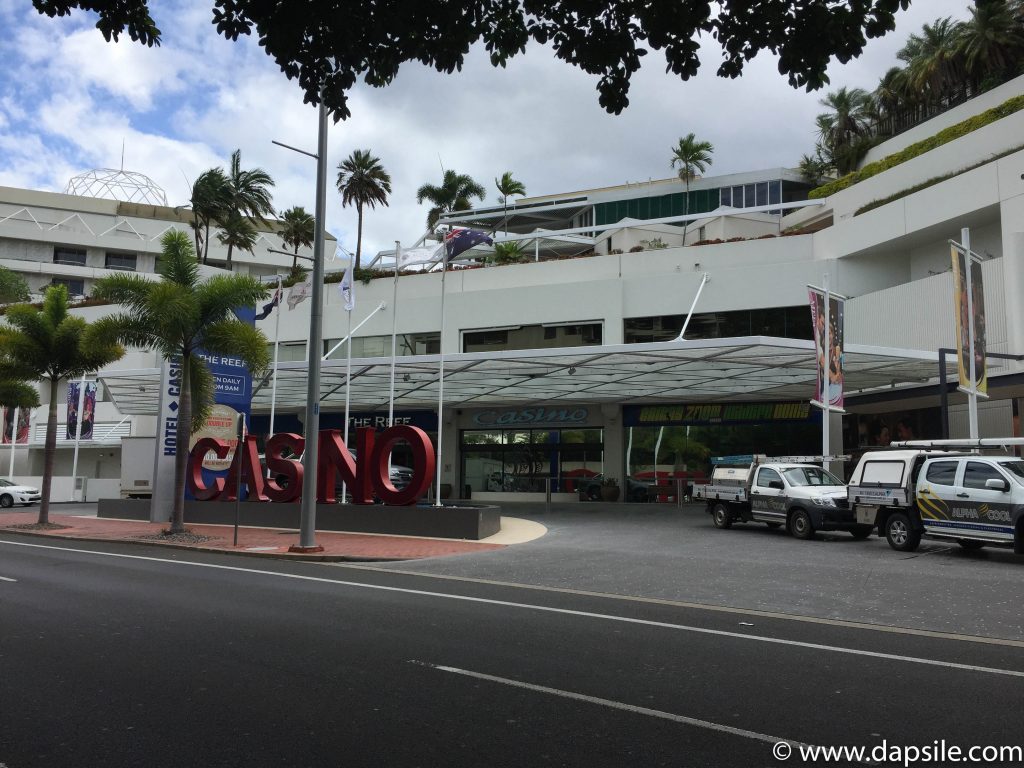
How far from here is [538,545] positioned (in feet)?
61.4

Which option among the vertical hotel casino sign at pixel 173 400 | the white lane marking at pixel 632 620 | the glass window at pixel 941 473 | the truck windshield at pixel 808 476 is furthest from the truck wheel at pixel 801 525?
the vertical hotel casino sign at pixel 173 400

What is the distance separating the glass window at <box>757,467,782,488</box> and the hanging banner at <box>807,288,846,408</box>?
2.36 m

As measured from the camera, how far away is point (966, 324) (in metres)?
19.9

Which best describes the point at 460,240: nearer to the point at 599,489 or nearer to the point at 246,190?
the point at 599,489

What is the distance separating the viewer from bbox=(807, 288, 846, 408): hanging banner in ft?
69.8

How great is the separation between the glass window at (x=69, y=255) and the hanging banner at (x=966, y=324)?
240 feet

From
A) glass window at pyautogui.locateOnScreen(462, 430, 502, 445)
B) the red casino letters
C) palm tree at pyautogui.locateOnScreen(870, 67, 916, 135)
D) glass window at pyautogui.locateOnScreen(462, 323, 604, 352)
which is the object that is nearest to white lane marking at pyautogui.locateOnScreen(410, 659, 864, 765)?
the red casino letters

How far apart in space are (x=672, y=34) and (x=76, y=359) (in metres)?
25.0

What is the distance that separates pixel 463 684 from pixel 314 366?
11.8 meters

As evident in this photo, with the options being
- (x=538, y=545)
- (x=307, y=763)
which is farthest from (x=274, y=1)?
(x=538, y=545)

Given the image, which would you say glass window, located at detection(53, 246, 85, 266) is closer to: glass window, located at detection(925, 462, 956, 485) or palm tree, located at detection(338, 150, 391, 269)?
palm tree, located at detection(338, 150, 391, 269)

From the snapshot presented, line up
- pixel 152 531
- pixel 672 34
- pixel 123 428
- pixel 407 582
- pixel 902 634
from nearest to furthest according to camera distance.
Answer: pixel 672 34, pixel 902 634, pixel 407 582, pixel 152 531, pixel 123 428

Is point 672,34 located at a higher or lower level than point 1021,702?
higher

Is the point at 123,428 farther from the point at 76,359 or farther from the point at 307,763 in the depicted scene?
the point at 307,763
